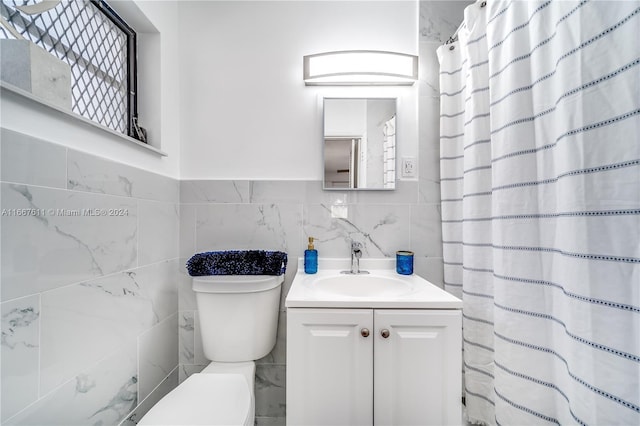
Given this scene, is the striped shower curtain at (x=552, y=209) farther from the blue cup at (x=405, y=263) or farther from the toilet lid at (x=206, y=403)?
the toilet lid at (x=206, y=403)

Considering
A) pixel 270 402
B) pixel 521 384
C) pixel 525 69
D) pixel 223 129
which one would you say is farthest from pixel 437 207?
pixel 270 402

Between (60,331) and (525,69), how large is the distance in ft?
5.31

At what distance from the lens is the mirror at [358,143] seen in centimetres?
133

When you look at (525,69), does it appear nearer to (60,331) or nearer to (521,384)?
(521,384)

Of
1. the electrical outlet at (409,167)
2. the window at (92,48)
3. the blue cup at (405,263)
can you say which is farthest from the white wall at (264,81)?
the blue cup at (405,263)

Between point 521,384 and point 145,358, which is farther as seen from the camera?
point 145,358

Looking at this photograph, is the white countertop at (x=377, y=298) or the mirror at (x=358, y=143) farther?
the mirror at (x=358, y=143)

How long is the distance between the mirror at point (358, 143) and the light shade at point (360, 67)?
103 mm

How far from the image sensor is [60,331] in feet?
2.41

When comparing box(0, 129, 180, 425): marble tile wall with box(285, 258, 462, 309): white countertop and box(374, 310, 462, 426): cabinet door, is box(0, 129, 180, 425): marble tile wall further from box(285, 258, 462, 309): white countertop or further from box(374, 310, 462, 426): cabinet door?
box(374, 310, 462, 426): cabinet door

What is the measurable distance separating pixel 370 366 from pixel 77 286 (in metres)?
0.97

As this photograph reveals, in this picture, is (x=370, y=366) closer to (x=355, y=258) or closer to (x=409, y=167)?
(x=355, y=258)

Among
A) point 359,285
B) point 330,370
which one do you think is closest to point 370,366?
point 330,370

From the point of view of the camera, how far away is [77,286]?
787mm
